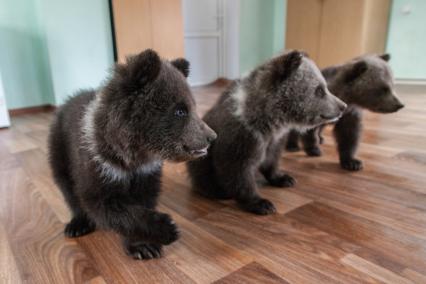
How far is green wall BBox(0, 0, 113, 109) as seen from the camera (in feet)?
12.8

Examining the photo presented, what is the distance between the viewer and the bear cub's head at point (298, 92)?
1.43 m

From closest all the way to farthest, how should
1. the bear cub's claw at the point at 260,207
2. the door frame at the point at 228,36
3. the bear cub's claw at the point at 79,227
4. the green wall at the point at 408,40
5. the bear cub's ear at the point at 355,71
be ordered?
the bear cub's claw at the point at 79,227
the bear cub's claw at the point at 260,207
the bear cub's ear at the point at 355,71
the green wall at the point at 408,40
the door frame at the point at 228,36

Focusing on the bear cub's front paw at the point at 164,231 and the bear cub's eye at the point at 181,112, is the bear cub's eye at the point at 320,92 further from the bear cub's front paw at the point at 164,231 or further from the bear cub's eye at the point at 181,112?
the bear cub's front paw at the point at 164,231

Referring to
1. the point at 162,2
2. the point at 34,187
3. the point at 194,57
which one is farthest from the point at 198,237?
the point at 194,57

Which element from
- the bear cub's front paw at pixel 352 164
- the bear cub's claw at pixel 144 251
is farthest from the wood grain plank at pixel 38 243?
the bear cub's front paw at pixel 352 164

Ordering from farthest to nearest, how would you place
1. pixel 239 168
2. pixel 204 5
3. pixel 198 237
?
pixel 204 5 → pixel 239 168 → pixel 198 237

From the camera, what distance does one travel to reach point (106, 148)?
42.6 inches

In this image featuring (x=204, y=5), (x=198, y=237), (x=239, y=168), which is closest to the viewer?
(x=198, y=237)

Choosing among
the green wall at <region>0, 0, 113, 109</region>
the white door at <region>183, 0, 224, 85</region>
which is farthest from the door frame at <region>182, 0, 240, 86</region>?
the green wall at <region>0, 0, 113, 109</region>

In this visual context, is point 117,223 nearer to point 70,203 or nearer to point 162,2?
point 70,203

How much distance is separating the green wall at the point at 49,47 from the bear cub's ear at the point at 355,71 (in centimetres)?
297

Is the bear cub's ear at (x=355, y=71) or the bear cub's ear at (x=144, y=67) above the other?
the bear cub's ear at (x=144, y=67)

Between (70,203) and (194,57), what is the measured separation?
562cm

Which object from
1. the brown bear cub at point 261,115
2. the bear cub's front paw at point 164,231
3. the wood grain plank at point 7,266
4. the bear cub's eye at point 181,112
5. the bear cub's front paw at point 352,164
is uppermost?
the bear cub's eye at point 181,112
